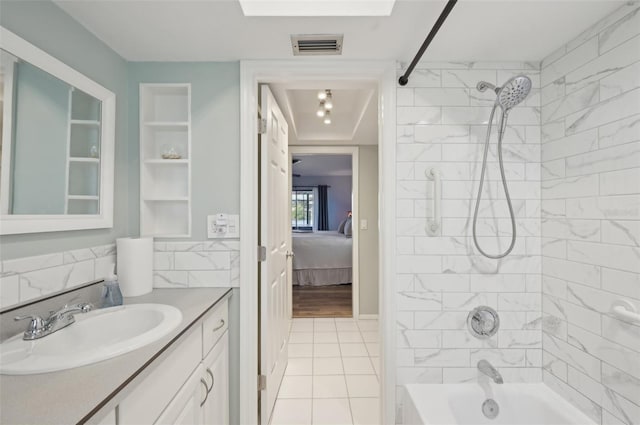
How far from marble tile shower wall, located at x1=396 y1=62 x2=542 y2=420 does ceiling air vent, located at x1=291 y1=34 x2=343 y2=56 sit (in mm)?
430

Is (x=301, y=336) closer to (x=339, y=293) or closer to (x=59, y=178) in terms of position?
(x=339, y=293)

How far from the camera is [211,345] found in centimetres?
139

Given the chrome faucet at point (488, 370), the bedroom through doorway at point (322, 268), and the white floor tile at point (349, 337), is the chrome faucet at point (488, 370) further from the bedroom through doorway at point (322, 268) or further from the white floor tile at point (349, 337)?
the bedroom through doorway at point (322, 268)

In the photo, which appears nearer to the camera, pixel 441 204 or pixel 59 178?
pixel 59 178

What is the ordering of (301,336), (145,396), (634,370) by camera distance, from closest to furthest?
(145,396) < (634,370) < (301,336)

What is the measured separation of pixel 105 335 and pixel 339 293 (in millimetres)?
3577

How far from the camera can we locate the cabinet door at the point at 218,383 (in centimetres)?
134

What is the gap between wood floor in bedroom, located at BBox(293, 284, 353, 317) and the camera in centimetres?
372

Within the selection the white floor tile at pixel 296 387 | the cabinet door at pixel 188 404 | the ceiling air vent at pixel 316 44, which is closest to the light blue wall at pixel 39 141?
the cabinet door at pixel 188 404

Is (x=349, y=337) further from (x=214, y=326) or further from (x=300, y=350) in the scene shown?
(x=214, y=326)

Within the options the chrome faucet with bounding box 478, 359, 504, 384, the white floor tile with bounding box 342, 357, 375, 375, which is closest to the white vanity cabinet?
the white floor tile with bounding box 342, 357, 375, 375

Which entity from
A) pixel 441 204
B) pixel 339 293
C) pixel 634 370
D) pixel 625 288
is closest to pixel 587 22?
pixel 441 204

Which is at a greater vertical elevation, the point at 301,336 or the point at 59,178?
the point at 59,178

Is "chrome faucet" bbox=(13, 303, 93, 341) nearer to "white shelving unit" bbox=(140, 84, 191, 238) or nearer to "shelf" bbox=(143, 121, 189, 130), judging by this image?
"white shelving unit" bbox=(140, 84, 191, 238)
